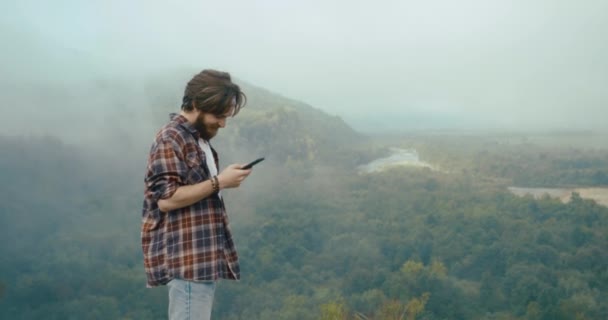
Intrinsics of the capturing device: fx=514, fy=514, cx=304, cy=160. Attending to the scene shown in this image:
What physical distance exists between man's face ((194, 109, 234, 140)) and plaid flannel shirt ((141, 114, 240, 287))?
0.16 ft

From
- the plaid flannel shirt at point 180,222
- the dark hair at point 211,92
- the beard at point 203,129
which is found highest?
the dark hair at point 211,92

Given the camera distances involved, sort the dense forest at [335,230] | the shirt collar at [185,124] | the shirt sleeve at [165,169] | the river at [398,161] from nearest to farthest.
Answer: the shirt sleeve at [165,169], the shirt collar at [185,124], the dense forest at [335,230], the river at [398,161]

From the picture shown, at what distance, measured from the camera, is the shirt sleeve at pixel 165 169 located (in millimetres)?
2004

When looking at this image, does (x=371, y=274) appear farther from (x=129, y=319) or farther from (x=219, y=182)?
(x=219, y=182)

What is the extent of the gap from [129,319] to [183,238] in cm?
3262

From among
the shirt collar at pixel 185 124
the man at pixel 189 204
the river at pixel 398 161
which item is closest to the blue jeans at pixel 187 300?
the man at pixel 189 204

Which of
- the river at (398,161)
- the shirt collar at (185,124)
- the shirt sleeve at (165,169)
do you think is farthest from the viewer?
the river at (398,161)

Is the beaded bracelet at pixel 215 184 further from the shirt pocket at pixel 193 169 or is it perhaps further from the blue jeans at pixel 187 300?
the blue jeans at pixel 187 300

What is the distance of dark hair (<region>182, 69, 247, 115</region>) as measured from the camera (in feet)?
7.02

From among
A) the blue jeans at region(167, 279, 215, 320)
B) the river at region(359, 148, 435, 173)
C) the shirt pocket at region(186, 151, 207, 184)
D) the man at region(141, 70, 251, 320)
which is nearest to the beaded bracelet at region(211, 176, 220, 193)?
the man at region(141, 70, 251, 320)

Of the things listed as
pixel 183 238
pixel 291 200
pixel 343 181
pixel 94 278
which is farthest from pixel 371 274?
pixel 183 238

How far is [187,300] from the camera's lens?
2088 millimetres

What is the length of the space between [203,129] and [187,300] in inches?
28.2

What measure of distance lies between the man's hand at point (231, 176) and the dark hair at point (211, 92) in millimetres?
263
